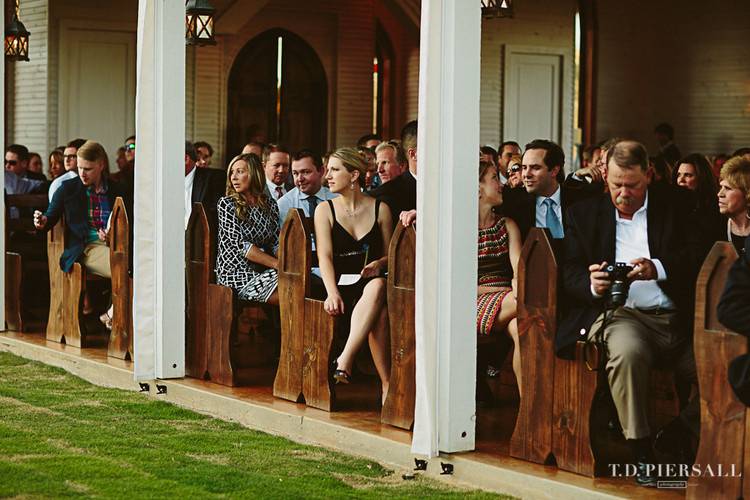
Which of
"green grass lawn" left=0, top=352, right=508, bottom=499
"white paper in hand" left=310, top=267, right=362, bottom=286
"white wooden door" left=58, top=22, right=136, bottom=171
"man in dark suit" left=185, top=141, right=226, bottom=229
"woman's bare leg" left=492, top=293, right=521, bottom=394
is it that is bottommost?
"green grass lawn" left=0, top=352, right=508, bottom=499

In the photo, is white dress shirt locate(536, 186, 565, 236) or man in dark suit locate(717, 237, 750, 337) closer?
man in dark suit locate(717, 237, 750, 337)

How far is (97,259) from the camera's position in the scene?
995cm

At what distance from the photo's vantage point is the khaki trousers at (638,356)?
5.76m

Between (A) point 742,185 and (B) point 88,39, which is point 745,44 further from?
(A) point 742,185

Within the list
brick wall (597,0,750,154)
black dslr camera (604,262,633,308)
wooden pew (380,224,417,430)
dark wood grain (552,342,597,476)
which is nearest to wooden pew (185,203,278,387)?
wooden pew (380,224,417,430)

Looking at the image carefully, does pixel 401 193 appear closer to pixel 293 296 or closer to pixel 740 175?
pixel 293 296

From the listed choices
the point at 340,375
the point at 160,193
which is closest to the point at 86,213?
the point at 160,193

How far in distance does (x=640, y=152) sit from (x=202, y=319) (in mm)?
3431

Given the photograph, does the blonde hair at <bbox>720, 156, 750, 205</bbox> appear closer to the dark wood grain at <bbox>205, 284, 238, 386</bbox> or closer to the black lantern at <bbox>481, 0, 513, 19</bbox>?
the dark wood grain at <bbox>205, 284, 238, 386</bbox>

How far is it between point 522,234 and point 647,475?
223cm

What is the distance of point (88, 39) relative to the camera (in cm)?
1725

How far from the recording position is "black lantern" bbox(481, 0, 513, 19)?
38.9ft

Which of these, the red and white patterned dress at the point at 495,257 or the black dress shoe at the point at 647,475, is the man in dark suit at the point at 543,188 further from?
the black dress shoe at the point at 647,475

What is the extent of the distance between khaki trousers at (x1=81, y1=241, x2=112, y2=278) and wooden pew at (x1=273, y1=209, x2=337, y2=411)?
2.56 metres
